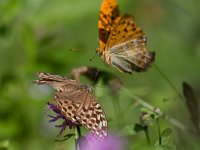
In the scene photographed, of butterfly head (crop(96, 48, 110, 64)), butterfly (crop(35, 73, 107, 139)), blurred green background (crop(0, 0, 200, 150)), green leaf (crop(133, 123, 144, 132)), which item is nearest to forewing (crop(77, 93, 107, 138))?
butterfly (crop(35, 73, 107, 139))

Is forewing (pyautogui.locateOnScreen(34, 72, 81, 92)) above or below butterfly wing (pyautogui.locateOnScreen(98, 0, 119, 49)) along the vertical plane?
below

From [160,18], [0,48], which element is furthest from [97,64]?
[160,18]

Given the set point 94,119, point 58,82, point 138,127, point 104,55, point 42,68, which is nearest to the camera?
point 94,119

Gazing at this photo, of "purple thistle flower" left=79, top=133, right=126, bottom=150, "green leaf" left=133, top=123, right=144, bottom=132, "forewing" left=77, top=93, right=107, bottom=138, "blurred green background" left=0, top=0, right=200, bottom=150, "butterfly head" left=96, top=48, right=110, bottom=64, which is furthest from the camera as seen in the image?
"blurred green background" left=0, top=0, right=200, bottom=150

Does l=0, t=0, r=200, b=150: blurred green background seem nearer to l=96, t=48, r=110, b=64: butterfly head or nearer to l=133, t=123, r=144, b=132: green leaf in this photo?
l=96, t=48, r=110, b=64: butterfly head

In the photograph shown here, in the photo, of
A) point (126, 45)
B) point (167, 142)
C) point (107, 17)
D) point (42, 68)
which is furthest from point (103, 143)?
point (42, 68)

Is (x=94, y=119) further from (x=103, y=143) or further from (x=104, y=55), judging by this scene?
(x=104, y=55)
